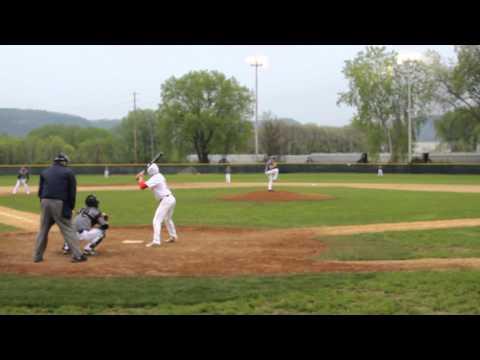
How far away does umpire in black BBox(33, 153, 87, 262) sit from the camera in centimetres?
984

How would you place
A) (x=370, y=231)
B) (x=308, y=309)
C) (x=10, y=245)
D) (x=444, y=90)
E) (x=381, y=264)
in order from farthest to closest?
(x=444, y=90) → (x=370, y=231) → (x=10, y=245) → (x=381, y=264) → (x=308, y=309)

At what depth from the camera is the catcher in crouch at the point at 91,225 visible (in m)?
10.8

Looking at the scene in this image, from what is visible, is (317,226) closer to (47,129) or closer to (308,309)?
(308,309)

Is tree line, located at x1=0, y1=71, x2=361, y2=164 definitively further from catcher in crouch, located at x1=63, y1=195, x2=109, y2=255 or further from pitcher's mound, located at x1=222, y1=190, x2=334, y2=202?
catcher in crouch, located at x1=63, y1=195, x2=109, y2=255

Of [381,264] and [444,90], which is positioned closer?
[381,264]

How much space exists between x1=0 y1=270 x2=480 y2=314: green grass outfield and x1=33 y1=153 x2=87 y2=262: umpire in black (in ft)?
4.64

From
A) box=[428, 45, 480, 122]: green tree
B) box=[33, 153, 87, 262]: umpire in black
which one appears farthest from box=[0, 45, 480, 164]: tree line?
box=[33, 153, 87, 262]: umpire in black

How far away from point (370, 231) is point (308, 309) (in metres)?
8.20

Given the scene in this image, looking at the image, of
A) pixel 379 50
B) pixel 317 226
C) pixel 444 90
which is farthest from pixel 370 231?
pixel 379 50

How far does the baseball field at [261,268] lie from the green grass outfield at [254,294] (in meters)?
0.01

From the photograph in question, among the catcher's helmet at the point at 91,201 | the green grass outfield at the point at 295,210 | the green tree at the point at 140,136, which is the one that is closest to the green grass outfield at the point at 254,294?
the catcher's helmet at the point at 91,201

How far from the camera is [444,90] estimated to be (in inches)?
2532

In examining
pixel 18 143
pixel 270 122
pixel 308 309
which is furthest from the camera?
pixel 18 143

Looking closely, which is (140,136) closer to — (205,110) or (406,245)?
(205,110)
